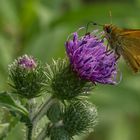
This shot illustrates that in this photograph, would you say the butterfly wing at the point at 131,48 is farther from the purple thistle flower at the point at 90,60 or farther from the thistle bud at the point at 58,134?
the thistle bud at the point at 58,134

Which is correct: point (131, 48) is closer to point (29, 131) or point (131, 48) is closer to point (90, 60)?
point (90, 60)

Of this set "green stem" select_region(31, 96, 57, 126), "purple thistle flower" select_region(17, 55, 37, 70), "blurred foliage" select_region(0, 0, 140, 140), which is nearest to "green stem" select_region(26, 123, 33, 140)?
"green stem" select_region(31, 96, 57, 126)

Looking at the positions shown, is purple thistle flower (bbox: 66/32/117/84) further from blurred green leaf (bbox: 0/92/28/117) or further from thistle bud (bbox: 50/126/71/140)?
blurred green leaf (bbox: 0/92/28/117)

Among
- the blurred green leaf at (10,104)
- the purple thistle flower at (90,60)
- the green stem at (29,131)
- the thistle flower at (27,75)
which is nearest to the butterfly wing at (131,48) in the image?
the purple thistle flower at (90,60)

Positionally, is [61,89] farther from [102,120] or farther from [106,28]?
[102,120]

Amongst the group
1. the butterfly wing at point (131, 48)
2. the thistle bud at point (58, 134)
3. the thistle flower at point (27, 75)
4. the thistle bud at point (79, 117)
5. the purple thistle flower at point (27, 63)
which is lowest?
the thistle bud at point (58, 134)

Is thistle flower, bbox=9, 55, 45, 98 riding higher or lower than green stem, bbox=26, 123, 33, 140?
higher

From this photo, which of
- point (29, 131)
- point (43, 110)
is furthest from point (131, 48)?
point (29, 131)
